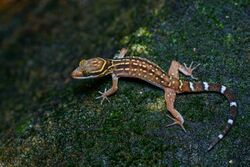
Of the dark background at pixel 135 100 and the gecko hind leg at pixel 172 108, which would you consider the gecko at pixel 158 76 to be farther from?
the dark background at pixel 135 100

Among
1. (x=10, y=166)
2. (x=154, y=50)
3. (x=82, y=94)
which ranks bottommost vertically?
(x=10, y=166)

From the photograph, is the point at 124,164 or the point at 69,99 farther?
the point at 69,99

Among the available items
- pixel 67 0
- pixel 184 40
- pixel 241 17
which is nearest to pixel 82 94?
pixel 184 40

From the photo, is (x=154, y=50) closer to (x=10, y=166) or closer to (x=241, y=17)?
(x=241, y=17)

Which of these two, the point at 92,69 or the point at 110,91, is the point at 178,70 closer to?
the point at 110,91

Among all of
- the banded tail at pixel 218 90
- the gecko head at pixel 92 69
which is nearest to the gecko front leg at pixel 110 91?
the gecko head at pixel 92 69

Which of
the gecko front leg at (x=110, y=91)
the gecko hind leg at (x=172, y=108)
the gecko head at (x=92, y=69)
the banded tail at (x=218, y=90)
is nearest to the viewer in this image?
the banded tail at (x=218, y=90)

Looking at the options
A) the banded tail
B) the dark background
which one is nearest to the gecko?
the banded tail
